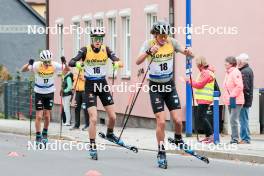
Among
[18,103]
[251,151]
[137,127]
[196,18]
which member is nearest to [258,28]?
[196,18]

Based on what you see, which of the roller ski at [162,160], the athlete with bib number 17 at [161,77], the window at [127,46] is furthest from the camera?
the window at [127,46]

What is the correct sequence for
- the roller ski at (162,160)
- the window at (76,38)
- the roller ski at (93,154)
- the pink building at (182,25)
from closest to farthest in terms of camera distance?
the roller ski at (162,160), the roller ski at (93,154), the pink building at (182,25), the window at (76,38)

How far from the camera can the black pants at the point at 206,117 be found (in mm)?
20109

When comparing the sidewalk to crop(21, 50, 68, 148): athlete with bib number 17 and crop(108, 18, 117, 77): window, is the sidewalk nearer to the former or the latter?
crop(21, 50, 68, 148): athlete with bib number 17

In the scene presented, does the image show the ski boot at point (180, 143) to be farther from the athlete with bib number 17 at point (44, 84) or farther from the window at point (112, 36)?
the window at point (112, 36)

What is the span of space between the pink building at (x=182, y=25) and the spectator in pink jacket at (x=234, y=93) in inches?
184

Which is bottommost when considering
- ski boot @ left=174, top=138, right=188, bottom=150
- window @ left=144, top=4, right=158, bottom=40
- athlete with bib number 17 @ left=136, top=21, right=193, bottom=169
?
ski boot @ left=174, top=138, right=188, bottom=150

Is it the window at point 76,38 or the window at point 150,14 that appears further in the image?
the window at point 76,38

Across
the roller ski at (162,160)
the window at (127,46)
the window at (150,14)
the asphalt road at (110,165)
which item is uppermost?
the window at (150,14)

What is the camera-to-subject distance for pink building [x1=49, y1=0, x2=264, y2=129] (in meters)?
24.7

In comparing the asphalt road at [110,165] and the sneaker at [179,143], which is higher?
the sneaker at [179,143]

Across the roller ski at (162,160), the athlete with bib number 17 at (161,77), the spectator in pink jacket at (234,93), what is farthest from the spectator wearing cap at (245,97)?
the roller ski at (162,160)

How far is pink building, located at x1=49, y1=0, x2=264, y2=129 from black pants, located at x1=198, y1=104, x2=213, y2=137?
404 cm

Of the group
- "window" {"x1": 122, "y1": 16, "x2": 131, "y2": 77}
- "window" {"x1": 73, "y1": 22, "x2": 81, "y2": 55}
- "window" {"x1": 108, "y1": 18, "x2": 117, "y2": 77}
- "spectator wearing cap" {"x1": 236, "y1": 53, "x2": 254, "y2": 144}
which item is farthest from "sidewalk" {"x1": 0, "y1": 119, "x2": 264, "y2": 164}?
"window" {"x1": 73, "y1": 22, "x2": 81, "y2": 55}
